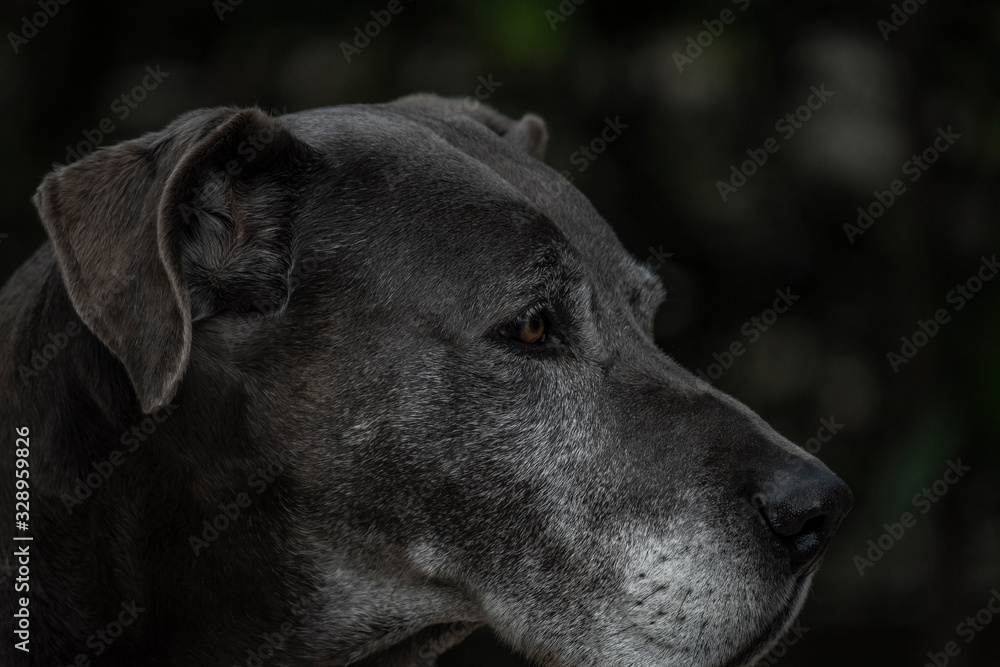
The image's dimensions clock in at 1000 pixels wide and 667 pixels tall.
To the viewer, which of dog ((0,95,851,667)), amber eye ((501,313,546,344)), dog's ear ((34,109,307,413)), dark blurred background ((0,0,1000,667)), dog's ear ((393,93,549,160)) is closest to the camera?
dog's ear ((34,109,307,413))

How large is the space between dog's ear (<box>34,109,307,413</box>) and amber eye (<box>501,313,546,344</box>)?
565 millimetres

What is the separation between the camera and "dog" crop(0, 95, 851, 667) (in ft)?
8.66

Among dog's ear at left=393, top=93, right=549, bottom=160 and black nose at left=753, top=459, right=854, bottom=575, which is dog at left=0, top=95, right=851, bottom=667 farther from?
dog's ear at left=393, top=93, right=549, bottom=160

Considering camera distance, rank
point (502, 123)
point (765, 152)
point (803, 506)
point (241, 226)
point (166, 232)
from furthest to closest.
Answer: point (765, 152)
point (502, 123)
point (241, 226)
point (803, 506)
point (166, 232)

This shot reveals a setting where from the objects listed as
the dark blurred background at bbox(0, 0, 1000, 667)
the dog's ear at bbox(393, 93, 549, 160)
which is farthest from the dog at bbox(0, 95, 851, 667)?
the dark blurred background at bbox(0, 0, 1000, 667)

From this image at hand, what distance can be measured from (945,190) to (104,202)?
417cm

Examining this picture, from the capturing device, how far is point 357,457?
2719mm

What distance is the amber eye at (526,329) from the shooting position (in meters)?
2.79

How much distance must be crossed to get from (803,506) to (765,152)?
3.47 meters

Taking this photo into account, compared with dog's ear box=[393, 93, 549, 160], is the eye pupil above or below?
above

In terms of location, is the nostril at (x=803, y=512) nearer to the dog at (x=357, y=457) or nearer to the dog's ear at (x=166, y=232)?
the dog at (x=357, y=457)

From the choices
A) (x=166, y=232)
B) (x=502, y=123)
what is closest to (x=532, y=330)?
(x=166, y=232)

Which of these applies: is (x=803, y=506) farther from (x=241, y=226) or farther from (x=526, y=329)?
(x=241, y=226)

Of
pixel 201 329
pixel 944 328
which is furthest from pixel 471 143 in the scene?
pixel 944 328
